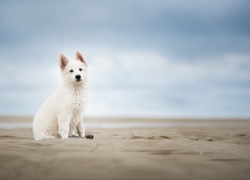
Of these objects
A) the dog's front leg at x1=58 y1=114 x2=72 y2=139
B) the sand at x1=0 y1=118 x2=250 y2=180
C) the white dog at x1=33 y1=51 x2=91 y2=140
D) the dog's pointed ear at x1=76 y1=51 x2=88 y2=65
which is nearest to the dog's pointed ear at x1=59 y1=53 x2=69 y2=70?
the white dog at x1=33 y1=51 x2=91 y2=140

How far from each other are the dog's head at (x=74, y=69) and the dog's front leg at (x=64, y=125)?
2.54 feet

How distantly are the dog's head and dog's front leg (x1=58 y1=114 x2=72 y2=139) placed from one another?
77 centimetres

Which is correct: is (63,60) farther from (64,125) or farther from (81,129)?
(81,129)

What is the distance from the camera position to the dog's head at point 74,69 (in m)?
7.41

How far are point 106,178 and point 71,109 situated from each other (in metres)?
3.71

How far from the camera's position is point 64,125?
7.27 meters

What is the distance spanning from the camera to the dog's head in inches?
292

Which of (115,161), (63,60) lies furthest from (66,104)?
(115,161)

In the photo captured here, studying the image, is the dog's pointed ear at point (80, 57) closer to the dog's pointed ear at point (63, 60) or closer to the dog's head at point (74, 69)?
the dog's head at point (74, 69)

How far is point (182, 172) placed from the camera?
4.21 m

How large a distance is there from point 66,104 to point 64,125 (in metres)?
0.44

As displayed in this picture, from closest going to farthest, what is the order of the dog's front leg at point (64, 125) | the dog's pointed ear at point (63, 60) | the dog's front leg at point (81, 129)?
the dog's front leg at point (64, 125)
the dog's pointed ear at point (63, 60)
the dog's front leg at point (81, 129)

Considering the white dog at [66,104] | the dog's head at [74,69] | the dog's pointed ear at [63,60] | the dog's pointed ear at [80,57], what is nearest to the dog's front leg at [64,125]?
the white dog at [66,104]

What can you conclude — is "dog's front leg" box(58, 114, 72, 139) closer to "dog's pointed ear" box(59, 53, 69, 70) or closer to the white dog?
the white dog
